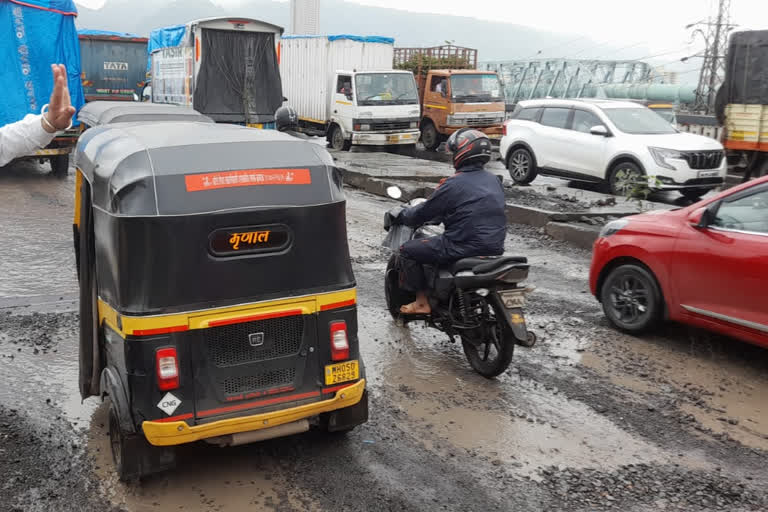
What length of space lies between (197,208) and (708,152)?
11707mm

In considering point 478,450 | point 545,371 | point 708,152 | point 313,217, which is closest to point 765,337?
point 545,371

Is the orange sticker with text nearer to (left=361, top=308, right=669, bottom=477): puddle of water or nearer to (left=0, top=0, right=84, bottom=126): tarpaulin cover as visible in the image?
(left=361, top=308, right=669, bottom=477): puddle of water

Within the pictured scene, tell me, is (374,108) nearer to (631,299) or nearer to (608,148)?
(608,148)

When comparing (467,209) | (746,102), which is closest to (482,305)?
(467,209)

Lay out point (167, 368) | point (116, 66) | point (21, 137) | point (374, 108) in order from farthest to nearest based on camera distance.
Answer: point (116, 66), point (374, 108), point (21, 137), point (167, 368)

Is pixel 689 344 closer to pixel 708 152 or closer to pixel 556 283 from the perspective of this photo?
pixel 556 283

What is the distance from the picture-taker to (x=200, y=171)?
3.46 meters

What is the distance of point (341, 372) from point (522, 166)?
39.6 ft

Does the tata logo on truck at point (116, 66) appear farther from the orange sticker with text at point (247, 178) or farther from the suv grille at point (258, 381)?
the suv grille at point (258, 381)

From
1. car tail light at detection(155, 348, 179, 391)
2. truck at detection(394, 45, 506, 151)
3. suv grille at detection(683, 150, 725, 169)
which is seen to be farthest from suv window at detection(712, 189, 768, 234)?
truck at detection(394, 45, 506, 151)

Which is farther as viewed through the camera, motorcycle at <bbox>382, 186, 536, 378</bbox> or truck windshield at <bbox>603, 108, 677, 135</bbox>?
truck windshield at <bbox>603, 108, 677, 135</bbox>

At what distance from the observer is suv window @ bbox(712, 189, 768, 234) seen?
527 cm

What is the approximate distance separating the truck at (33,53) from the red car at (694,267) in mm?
10475

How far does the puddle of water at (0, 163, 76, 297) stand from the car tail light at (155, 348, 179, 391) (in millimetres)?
4360
